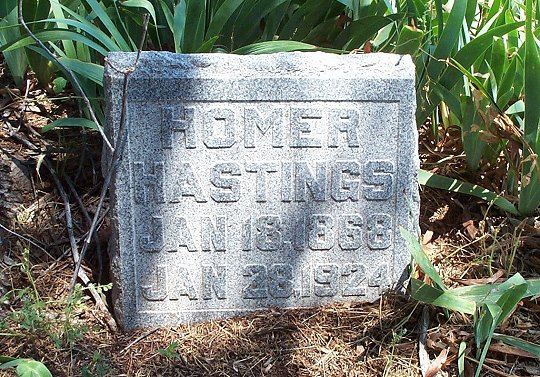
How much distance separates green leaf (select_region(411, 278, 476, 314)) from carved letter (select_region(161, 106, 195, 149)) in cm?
72

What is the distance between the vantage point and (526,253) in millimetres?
2113

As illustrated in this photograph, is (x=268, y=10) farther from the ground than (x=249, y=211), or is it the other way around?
(x=268, y=10)

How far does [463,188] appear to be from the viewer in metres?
2.18

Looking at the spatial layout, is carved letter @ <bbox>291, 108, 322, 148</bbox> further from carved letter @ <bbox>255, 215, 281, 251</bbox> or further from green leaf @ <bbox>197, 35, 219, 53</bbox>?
green leaf @ <bbox>197, 35, 219, 53</bbox>

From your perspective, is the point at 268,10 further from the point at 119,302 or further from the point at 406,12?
the point at 119,302

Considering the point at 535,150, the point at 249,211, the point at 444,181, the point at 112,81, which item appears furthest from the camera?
the point at 444,181

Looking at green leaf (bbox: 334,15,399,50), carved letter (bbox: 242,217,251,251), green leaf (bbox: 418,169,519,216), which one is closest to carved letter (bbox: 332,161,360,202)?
carved letter (bbox: 242,217,251,251)

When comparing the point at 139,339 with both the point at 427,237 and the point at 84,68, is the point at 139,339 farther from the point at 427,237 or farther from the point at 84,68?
the point at 427,237

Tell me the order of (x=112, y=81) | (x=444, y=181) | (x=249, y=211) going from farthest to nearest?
(x=444, y=181), (x=249, y=211), (x=112, y=81)

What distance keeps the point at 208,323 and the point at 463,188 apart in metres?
0.90

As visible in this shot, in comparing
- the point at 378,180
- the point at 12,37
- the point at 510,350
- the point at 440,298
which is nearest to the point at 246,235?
the point at 378,180

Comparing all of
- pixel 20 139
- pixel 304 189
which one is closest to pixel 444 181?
pixel 304 189

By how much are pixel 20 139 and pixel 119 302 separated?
0.74 metres

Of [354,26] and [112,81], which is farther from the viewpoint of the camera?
[354,26]
